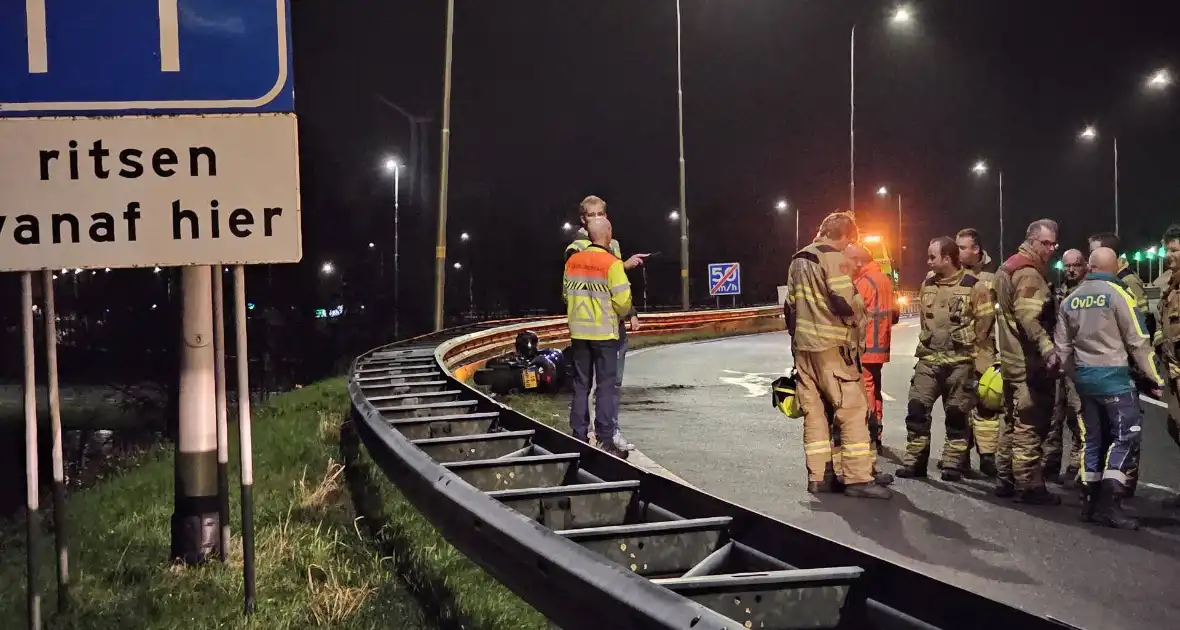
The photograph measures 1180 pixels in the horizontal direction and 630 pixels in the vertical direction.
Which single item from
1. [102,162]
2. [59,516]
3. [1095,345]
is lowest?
[59,516]

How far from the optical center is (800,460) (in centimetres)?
880

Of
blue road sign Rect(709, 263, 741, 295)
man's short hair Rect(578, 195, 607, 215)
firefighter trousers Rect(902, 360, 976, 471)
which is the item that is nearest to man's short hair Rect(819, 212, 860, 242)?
firefighter trousers Rect(902, 360, 976, 471)

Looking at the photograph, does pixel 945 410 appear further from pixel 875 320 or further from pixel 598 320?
pixel 598 320

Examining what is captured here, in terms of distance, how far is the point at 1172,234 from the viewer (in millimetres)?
7453

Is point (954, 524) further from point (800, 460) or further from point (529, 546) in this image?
point (529, 546)

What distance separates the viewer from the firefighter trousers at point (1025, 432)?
281 inches

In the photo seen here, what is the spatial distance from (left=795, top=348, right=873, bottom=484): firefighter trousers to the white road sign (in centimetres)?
416

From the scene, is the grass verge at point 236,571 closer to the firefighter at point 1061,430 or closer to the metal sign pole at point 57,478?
the metal sign pole at point 57,478

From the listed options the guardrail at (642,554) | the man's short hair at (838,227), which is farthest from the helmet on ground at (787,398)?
the guardrail at (642,554)

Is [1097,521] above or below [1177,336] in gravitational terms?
below

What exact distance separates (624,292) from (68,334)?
142ft

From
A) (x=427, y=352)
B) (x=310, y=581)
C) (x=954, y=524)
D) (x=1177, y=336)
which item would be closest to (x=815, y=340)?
(x=954, y=524)

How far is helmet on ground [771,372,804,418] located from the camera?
291 inches

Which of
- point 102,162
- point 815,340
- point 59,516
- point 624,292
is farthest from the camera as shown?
point 624,292
